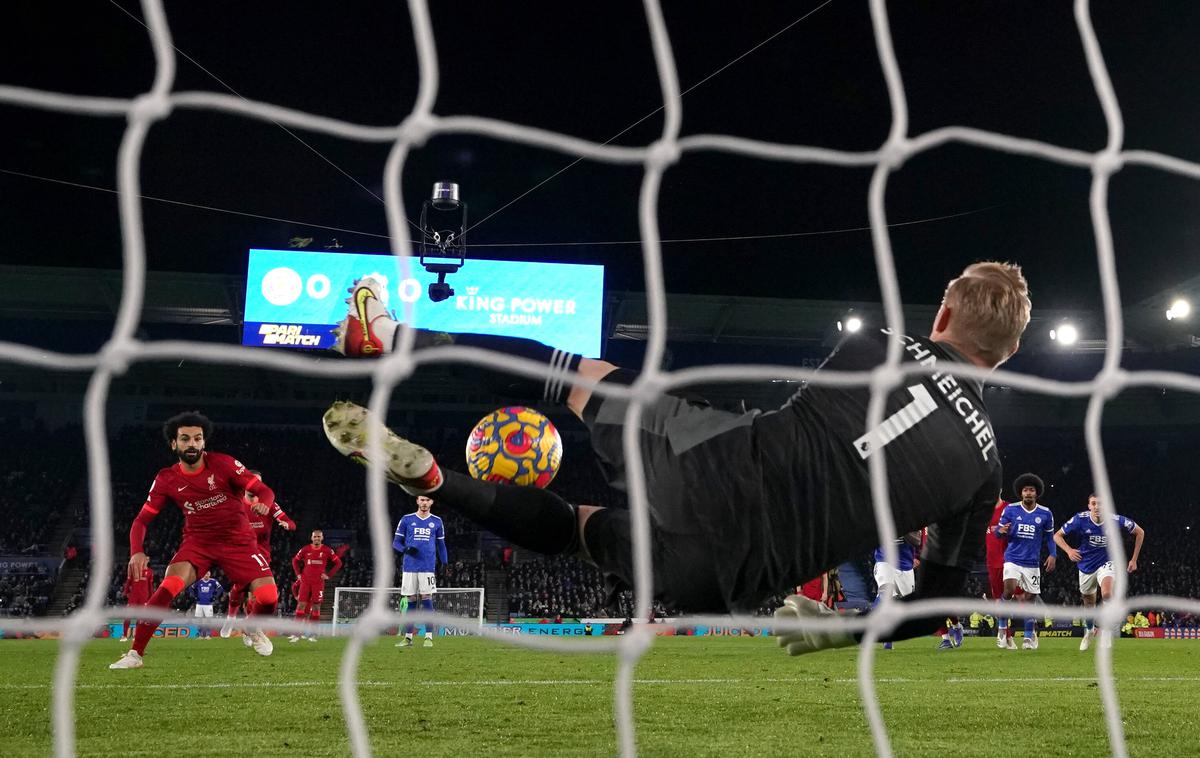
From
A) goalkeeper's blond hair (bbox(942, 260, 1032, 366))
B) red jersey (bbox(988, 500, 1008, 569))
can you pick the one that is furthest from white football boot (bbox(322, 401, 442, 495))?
red jersey (bbox(988, 500, 1008, 569))

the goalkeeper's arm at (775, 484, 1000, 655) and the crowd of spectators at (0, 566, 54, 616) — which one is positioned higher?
the goalkeeper's arm at (775, 484, 1000, 655)

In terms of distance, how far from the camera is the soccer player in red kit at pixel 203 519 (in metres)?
6.99

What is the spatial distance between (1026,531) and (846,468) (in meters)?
9.14

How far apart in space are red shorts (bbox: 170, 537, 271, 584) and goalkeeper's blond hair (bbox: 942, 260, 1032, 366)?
5.91 m

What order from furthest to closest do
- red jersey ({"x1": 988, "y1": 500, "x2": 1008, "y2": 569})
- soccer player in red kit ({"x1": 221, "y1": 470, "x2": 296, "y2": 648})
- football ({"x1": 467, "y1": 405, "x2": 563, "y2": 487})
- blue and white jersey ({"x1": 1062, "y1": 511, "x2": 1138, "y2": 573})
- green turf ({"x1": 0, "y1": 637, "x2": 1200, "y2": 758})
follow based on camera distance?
1. red jersey ({"x1": 988, "y1": 500, "x2": 1008, "y2": 569})
2. blue and white jersey ({"x1": 1062, "y1": 511, "x2": 1138, "y2": 573})
3. soccer player in red kit ({"x1": 221, "y1": 470, "x2": 296, "y2": 648})
4. green turf ({"x1": 0, "y1": 637, "x2": 1200, "y2": 758})
5. football ({"x1": 467, "y1": 405, "x2": 563, "y2": 487})

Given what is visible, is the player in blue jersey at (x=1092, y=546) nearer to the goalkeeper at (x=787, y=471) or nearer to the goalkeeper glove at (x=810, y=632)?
the goalkeeper at (x=787, y=471)

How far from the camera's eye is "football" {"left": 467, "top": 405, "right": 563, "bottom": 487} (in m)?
3.53

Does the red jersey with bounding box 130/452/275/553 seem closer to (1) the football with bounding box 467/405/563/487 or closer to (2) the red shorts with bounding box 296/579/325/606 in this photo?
(1) the football with bounding box 467/405/563/487

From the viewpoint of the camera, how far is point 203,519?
7.30m

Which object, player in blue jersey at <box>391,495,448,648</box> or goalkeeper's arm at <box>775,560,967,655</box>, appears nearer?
goalkeeper's arm at <box>775,560,967,655</box>

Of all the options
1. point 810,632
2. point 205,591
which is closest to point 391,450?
point 810,632

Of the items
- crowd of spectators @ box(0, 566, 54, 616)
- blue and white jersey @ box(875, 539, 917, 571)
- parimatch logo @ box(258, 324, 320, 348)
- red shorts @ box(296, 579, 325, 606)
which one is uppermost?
parimatch logo @ box(258, 324, 320, 348)

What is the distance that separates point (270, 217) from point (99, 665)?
456 inches

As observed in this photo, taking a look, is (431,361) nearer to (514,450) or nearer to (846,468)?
(846,468)
